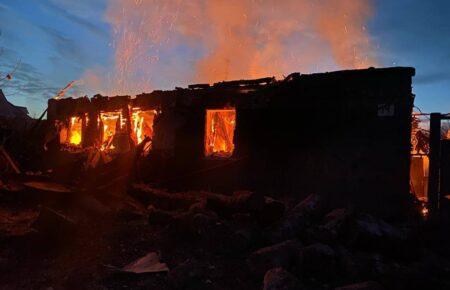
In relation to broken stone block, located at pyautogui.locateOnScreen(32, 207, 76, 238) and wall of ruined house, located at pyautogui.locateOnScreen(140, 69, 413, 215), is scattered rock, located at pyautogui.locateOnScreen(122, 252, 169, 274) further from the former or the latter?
wall of ruined house, located at pyautogui.locateOnScreen(140, 69, 413, 215)

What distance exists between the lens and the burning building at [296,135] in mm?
8305

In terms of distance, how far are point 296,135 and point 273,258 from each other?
4.47 meters

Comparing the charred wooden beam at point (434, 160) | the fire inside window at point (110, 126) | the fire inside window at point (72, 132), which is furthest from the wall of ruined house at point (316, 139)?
the fire inside window at point (72, 132)

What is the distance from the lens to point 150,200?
947 cm

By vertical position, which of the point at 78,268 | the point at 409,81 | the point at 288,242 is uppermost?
the point at 409,81

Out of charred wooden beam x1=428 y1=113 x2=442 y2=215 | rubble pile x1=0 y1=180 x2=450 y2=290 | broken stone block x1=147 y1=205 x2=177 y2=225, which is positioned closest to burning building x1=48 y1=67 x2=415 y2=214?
charred wooden beam x1=428 y1=113 x2=442 y2=215

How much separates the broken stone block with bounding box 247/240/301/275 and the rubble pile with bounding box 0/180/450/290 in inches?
0.6

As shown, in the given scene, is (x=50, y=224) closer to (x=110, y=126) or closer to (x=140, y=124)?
(x=140, y=124)

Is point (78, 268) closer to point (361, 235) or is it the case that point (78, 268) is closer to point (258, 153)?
point (361, 235)

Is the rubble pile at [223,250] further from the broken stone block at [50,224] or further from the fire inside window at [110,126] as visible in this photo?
the fire inside window at [110,126]

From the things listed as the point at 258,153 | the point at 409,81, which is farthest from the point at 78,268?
the point at 409,81

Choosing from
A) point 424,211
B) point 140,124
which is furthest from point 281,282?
point 140,124

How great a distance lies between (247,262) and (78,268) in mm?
2686

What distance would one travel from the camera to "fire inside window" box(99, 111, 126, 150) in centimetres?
1340
